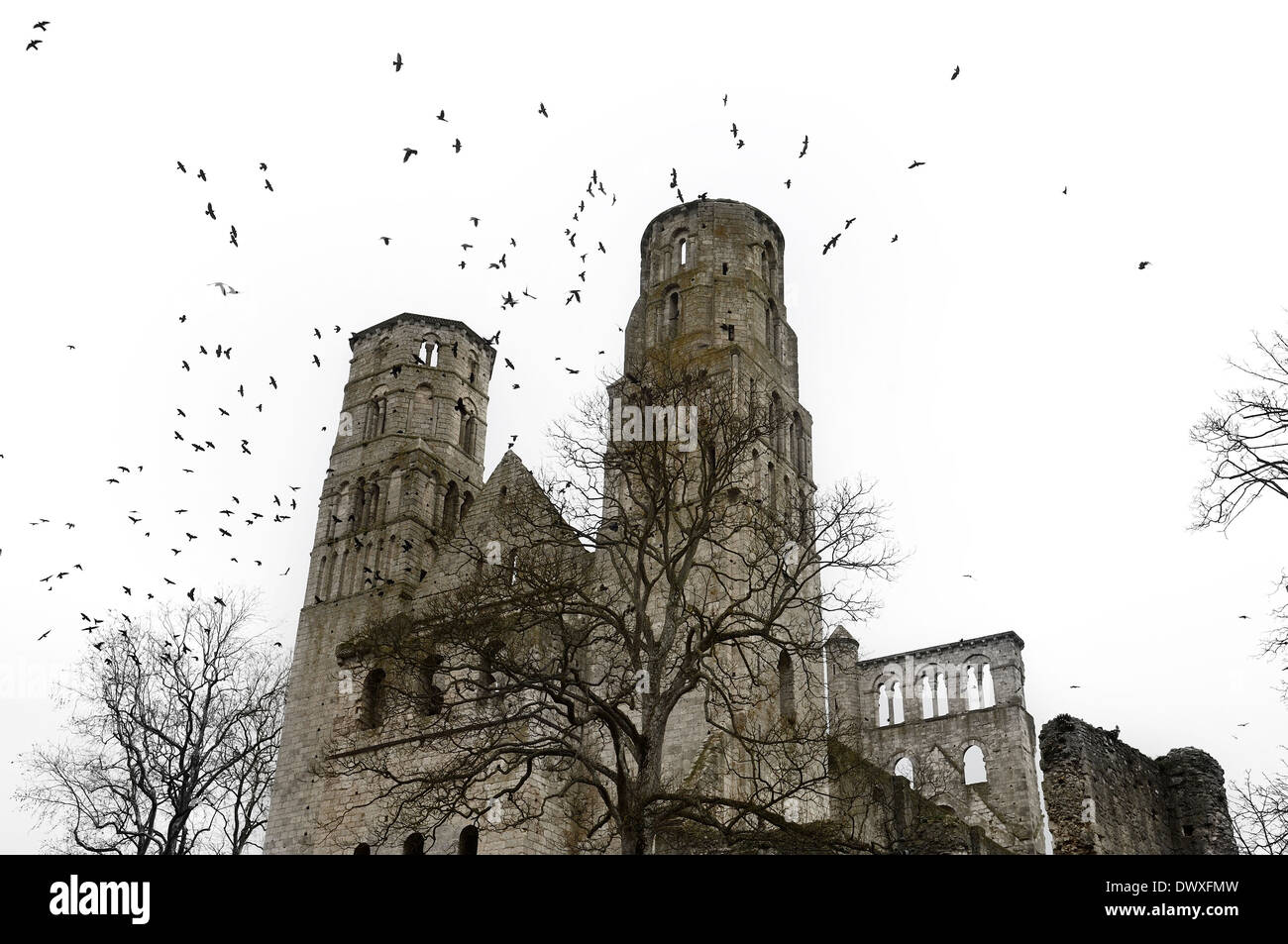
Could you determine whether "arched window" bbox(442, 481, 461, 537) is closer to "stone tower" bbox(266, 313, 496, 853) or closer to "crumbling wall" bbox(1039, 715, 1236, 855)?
"stone tower" bbox(266, 313, 496, 853)

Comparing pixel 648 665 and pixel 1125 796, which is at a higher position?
pixel 648 665

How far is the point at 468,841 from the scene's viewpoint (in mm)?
24375

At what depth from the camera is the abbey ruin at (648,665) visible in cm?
1617

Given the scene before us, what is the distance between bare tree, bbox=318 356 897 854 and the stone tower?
251 cm

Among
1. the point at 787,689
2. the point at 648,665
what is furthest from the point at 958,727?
the point at 648,665

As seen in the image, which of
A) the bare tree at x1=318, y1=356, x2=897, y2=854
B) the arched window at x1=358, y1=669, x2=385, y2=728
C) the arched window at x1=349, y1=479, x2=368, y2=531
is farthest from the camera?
the arched window at x1=349, y1=479, x2=368, y2=531

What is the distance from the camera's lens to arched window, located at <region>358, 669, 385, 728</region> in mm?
27544

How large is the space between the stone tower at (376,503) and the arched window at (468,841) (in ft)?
16.0

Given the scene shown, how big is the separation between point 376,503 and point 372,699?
29.7 ft

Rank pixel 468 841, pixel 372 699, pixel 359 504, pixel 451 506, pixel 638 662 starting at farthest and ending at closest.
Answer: pixel 451 506 → pixel 359 504 → pixel 372 699 → pixel 468 841 → pixel 638 662
